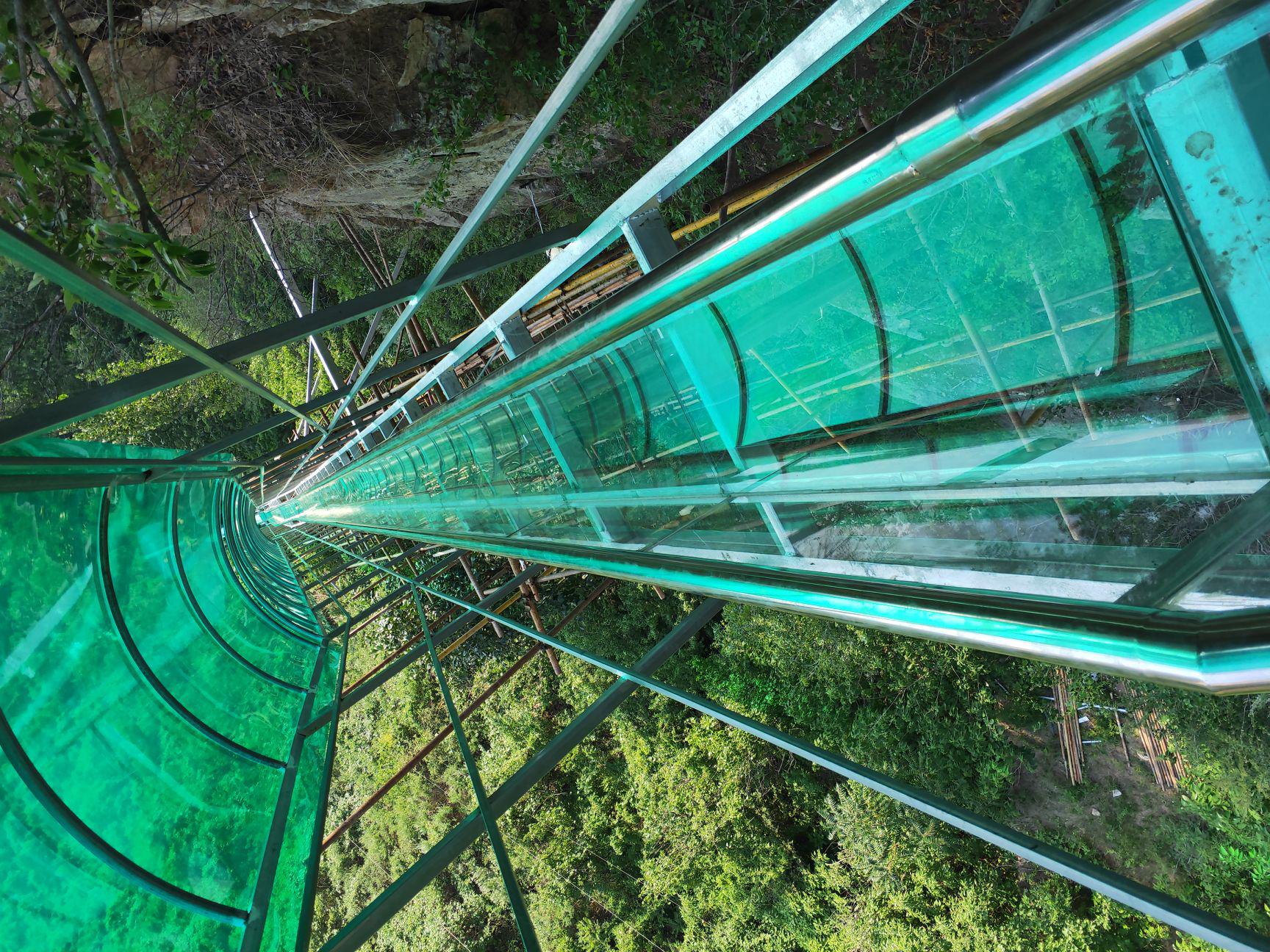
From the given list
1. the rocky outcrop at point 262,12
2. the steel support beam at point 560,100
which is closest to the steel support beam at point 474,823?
the steel support beam at point 560,100

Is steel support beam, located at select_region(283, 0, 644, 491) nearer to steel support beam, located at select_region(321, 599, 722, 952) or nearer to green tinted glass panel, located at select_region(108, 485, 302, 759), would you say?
steel support beam, located at select_region(321, 599, 722, 952)

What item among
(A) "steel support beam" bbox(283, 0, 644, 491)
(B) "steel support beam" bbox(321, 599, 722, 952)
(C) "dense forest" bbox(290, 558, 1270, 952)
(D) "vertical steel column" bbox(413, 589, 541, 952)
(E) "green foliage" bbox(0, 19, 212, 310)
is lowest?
(C) "dense forest" bbox(290, 558, 1270, 952)

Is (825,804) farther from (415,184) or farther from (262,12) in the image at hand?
(262,12)

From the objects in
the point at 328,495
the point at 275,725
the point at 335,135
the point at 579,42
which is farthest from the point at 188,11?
the point at 328,495

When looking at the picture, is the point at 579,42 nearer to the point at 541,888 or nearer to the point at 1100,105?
the point at 1100,105

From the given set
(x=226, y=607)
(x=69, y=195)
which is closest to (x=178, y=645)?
(x=226, y=607)

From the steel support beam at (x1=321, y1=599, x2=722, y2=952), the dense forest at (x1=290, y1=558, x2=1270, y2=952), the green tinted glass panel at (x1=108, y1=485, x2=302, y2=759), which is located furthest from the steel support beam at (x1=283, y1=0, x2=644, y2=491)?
the dense forest at (x1=290, y1=558, x2=1270, y2=952)
